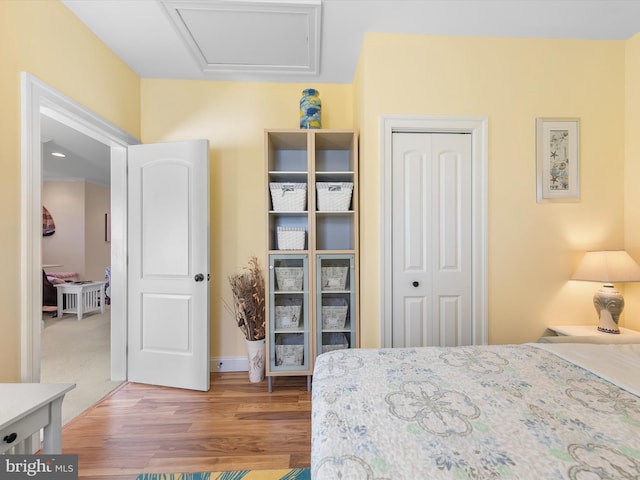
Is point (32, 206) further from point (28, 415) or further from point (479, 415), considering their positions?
point (479, 415)

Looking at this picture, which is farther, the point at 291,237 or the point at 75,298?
the point at 75,298

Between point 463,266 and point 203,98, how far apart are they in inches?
105

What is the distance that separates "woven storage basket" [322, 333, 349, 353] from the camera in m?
2.44

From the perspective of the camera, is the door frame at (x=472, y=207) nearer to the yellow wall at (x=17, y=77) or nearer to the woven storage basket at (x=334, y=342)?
the woven storage basket at (x=334, y=342)

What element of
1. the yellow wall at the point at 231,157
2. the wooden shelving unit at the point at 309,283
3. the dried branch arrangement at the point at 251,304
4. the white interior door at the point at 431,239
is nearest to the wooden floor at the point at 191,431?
the wooden shelving unit at the point at 309,283

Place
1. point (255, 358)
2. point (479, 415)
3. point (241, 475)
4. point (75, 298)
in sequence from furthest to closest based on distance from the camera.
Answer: point (75, 298)
point (255, 358)
point (241, 475)
point (479, 415)

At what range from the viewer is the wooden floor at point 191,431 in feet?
5.33

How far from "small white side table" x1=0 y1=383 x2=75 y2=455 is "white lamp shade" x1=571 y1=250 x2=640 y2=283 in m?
2.98

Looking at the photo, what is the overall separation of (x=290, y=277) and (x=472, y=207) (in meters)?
1.49

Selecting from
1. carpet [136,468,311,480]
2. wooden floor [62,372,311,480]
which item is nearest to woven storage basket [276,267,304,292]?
wooden floor [62,372,311,480]

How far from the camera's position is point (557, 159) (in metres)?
2.18

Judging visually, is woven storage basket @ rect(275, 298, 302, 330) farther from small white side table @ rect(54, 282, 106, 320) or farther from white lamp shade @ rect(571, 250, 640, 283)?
small white side table @ rect(54, 282, 106, 320)

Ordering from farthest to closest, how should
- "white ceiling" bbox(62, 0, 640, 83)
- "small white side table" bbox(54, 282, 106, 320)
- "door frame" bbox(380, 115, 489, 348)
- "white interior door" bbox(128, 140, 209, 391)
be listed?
"small white side table" bbox(54, 282, 106, 320), "white interior door" bbox(128, 140, 209, 391), "door frame" bbox(380, 115, 489, 348), "white ceiling" bbox(62, 0, 640, 83)

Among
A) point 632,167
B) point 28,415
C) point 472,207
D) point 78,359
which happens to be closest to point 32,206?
point 28,415
